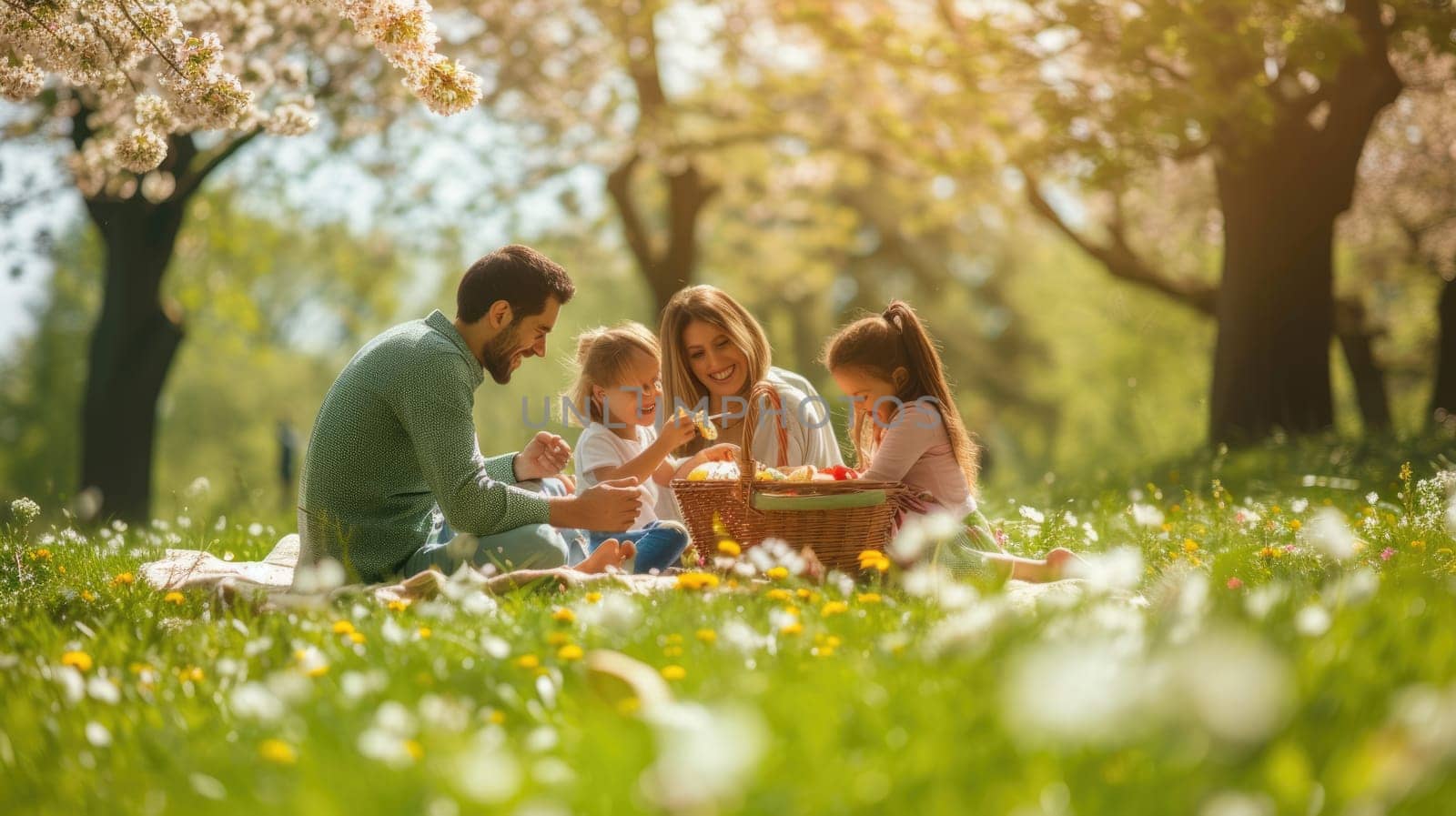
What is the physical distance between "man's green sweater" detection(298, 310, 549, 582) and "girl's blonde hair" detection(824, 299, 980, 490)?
136 centimetres

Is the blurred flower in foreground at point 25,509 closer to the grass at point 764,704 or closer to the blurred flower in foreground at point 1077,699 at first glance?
the grass at point 764,704

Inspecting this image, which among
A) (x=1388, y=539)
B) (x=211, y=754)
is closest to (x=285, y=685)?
(x=211, y=754)

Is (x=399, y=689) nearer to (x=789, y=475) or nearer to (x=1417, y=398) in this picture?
(x=789, y=475)

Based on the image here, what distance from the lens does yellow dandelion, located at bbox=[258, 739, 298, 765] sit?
199 cm

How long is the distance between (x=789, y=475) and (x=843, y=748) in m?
2.83

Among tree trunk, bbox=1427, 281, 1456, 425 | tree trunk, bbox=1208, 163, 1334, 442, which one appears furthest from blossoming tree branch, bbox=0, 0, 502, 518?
tree trunk, bbox=1427, 281, 1456, 425

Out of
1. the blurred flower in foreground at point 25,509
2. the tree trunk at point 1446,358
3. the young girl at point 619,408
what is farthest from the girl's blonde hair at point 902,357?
the tree trunk at point 1446,358

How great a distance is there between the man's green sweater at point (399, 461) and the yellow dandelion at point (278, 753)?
2.39 meters

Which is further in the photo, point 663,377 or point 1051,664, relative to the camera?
point 663,377

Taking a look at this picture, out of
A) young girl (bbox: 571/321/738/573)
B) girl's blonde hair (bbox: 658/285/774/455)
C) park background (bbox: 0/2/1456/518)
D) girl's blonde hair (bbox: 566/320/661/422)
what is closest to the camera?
young girl (bbox: 571/321/738/573)

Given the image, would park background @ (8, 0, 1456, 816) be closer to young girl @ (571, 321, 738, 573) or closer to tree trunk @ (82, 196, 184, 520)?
tree trunk @ (82, 196, 184, 520)

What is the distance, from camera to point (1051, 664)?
1.68 m

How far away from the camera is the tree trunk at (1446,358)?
13.7 m

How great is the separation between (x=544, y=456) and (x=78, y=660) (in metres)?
2.22
